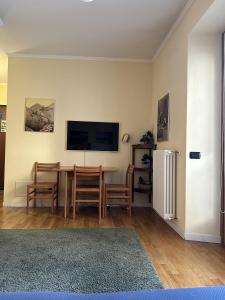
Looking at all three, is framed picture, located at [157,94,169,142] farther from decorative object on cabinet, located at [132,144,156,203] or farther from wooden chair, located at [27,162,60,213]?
wooden chair, located at [27,162,60,213]

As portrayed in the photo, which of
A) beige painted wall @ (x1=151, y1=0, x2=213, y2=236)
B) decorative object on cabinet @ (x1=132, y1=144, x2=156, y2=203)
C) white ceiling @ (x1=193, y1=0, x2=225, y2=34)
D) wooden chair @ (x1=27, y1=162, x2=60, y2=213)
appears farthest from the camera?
decorative object on cabinet @ (x1=132, y1=144, x2=156, y2=203)

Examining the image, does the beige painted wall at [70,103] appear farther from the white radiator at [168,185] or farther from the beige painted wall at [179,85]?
the white radiator at [168,185]

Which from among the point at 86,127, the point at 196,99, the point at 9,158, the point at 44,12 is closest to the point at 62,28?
the point at 44,12

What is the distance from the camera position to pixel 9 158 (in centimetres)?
487

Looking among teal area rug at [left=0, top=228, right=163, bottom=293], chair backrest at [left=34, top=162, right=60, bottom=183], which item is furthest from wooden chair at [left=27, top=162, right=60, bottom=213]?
teal area rug at [left=0, top=228, right=163, bottom=293]

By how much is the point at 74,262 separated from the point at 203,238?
63.1 inches

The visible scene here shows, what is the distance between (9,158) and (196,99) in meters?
3.53

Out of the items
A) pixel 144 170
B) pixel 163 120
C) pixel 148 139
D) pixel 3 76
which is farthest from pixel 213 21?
pixel 3 76

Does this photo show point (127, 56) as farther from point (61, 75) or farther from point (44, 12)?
point (44, 12)

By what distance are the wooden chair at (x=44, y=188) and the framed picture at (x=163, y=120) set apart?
1.87 meters

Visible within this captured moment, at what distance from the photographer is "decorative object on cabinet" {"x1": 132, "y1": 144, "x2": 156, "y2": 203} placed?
4746 millimetres

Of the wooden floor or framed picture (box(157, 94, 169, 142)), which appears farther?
framed picture (box(157, 94, 169, 142))

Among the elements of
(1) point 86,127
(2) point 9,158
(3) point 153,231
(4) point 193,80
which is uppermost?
(4) point 193,80

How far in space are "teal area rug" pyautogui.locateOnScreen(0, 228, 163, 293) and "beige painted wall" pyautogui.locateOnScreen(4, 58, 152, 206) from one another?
1880mm
